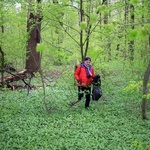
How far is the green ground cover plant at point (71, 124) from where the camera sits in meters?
6.67

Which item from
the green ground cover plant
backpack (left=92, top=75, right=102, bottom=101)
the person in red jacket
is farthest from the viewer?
the person in red jacket

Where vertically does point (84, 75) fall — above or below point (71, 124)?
above

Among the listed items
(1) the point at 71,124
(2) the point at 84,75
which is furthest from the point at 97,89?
(1) the point at 71,124

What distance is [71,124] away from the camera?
810cm

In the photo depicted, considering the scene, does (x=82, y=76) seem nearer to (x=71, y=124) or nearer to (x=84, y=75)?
(x=84, y=75)

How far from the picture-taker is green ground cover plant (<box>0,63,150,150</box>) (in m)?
6.67

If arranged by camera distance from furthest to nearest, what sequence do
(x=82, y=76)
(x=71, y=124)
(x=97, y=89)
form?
(x=82, y=76) → (x=97, y=89) → (x=71, y=124)

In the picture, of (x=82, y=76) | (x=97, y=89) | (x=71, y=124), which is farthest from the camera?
(x=82, y=76)

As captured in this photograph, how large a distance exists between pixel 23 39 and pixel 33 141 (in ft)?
28.4

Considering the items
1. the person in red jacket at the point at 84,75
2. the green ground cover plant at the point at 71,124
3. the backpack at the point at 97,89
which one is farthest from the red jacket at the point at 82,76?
the green ground cover plant at the point at 71,124

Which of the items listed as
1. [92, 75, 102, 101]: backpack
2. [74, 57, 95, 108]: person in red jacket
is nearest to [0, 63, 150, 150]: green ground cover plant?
[92, 75, 102, 101]: backpack

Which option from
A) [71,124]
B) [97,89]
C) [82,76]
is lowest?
[71,124]

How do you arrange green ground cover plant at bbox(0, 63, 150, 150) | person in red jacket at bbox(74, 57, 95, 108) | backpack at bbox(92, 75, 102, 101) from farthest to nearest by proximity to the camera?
person in red jacket at bbox(74, 57, 95, 108) → backpack at bbox(92, 75, 102, 101) → green ground cover plant at bbox(0, 63, 150, 150)

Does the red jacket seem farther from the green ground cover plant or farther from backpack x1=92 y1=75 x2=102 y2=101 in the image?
the green ground cover plant
